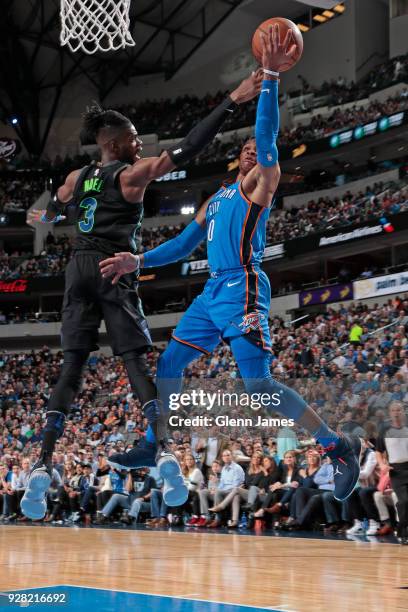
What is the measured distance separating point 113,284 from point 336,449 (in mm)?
1740

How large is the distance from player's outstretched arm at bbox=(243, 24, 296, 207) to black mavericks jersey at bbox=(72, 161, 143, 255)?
34.6 inches

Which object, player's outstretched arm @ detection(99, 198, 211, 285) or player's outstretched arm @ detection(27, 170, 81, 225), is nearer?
player's outstretched arm @ detection(27, 170, 81, 225)

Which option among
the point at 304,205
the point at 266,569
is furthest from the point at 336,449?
the point at 304,205

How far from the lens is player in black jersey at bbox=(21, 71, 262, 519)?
423cm

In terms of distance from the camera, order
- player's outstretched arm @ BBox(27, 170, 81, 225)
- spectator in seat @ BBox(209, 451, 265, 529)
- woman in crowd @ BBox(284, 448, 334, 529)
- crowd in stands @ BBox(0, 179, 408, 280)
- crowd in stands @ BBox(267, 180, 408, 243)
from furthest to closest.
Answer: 1. crowd in stands @ BBox(0, 179, 408, 280)
2. crowd in stands @ BBox(267, 180, 408, 243)
3. spectator in seat @ BBox(209, 451, 265, 529)
4. woman in crowd @ BBox(284, 448, 334, 529)
5. player's outstretched arm @ BBox(27, 170, 81, 225)

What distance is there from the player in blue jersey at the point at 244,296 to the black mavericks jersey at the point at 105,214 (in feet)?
1.28

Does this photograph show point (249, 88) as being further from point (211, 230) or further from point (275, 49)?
point (211, 230)

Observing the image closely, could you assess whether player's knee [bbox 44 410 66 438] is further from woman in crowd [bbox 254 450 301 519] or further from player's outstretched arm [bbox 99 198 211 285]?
woman in crowd [bbox 254 450 301 519]

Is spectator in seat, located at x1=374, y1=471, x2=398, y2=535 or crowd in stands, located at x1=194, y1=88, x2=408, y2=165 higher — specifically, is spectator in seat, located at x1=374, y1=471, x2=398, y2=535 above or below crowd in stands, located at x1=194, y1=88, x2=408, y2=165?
below

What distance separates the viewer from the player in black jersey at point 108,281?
4227mm

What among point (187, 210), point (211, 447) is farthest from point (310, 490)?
point (187, 210)

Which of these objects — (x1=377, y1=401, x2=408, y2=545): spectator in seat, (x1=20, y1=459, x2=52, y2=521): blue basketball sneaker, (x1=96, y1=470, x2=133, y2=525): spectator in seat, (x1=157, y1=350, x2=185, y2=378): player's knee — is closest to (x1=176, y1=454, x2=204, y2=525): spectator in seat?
(x1=96, y1=470, x2=133, y2=525): spectator in seat

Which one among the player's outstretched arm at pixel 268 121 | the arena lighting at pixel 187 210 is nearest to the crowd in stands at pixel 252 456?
the player's outstretched arm at pixel 268 121

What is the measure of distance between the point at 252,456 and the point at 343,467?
7870mm
